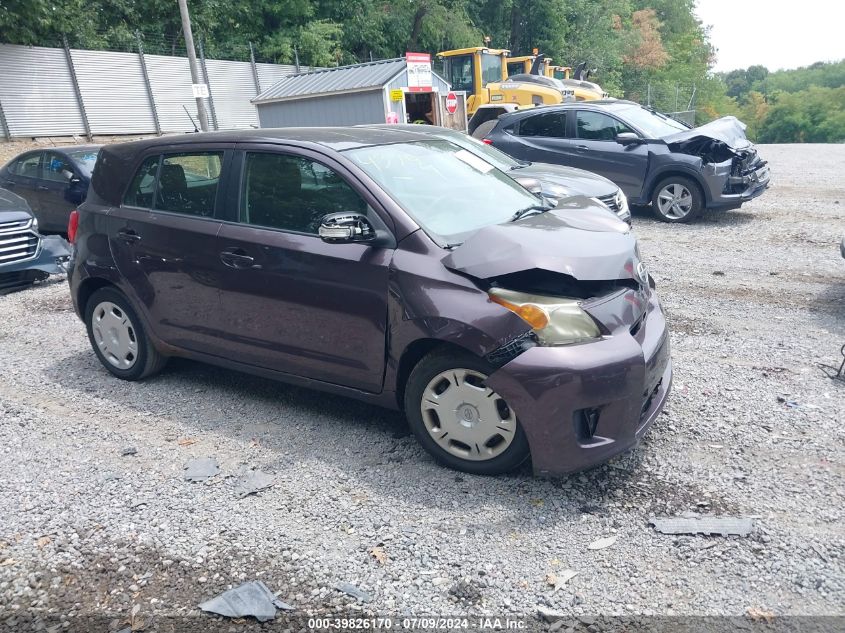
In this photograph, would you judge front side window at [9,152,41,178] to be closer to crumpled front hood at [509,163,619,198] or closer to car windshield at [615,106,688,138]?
crumpled front hood at [509,163,619,198]

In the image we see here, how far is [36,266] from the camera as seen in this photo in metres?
8.40

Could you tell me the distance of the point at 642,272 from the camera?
394 centimetres

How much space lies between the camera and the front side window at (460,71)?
2198 centimetres

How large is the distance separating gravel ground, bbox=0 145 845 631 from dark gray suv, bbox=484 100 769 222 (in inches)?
208

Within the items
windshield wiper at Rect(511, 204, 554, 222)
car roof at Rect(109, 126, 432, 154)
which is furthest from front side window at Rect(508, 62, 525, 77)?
windshield wiper at Rect(511, 204, 554, 222)

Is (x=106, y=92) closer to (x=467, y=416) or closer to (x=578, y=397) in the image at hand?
(x=467, y=416)

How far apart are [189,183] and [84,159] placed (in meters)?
6.75

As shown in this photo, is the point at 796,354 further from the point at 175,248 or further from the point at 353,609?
the point at 175,248

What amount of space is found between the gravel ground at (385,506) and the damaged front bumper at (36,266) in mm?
3415

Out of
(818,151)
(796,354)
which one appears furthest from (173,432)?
(818,151)

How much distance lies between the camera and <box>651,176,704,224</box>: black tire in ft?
33.8

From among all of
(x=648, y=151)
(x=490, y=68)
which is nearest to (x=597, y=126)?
(x=648, y=151)

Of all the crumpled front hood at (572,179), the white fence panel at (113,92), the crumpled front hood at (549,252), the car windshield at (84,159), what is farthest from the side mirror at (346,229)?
the white fence panel at (113,92)

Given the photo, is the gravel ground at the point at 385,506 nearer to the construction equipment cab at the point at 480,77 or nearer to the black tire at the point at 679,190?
the black tire at the point at 679,190
